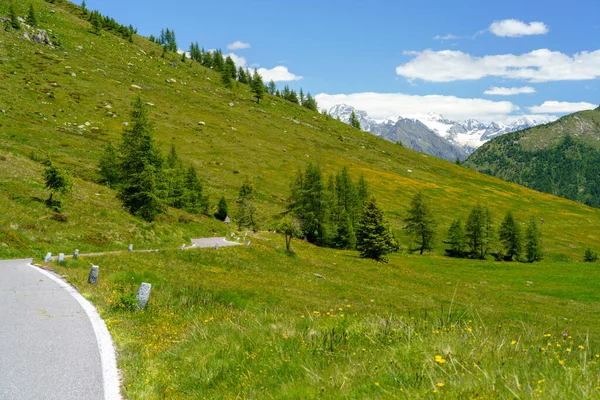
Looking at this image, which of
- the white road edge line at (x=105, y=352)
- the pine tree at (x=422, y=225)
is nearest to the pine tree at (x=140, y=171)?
the white road edge line at (x=105, y=352)

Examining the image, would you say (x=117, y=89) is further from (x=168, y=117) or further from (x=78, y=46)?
(x=78, y=46)

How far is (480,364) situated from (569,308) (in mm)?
37992

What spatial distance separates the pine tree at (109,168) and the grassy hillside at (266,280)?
2.74 metres

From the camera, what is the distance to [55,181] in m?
30.0

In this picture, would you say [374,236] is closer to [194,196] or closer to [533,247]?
[194,196]

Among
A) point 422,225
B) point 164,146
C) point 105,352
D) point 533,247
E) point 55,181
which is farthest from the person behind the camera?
point 164,146

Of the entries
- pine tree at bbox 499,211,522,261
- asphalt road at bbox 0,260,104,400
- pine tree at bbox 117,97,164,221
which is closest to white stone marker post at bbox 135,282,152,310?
asphalt road at bbox 0,260,104,400

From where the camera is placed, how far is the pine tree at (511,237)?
268ft

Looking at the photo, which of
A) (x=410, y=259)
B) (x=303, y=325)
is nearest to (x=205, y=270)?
(x=303, y=325)

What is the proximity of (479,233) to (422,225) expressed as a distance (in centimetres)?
1304

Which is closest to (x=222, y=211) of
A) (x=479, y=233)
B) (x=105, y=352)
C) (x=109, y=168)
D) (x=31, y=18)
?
(x=109, y=168)

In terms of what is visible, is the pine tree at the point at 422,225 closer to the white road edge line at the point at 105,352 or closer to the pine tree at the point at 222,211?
the pine tree at the point at 222,211

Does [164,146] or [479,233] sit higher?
[164,146]

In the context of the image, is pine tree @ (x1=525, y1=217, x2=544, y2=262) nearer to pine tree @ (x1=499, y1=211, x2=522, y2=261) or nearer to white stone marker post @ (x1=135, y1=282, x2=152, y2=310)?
pine tree @ (x1=499, y1=211, x2=522, y2=261)
